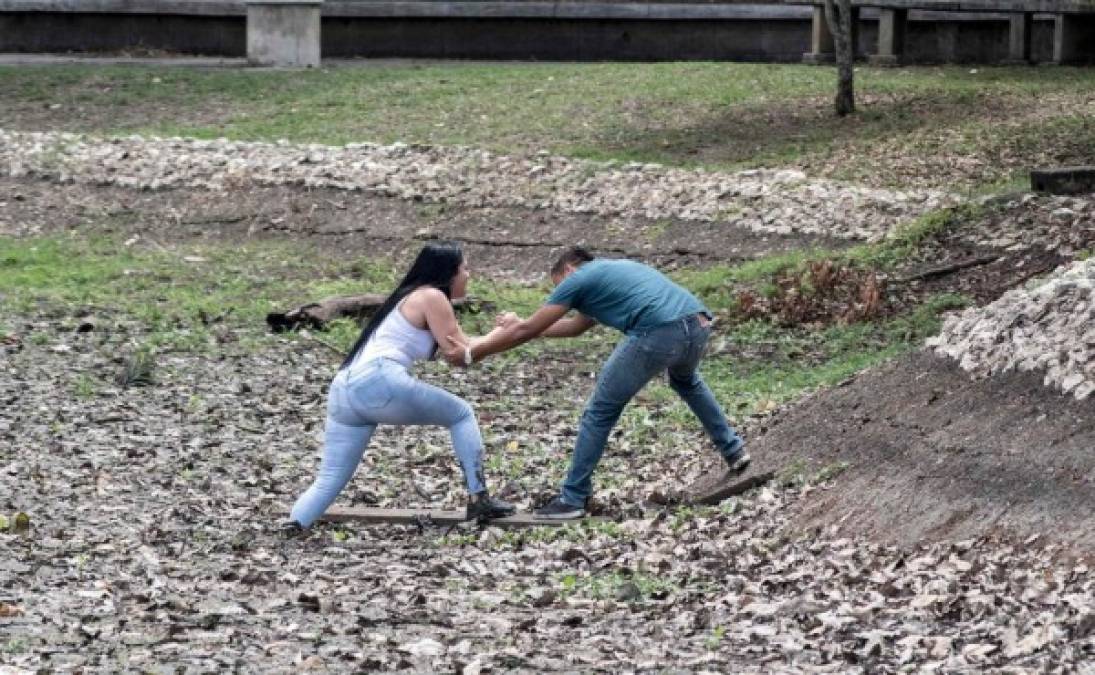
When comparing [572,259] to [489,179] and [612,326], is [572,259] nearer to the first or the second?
[612,326]

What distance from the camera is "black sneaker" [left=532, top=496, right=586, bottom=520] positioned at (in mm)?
10906

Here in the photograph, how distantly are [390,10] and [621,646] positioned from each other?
2467cm

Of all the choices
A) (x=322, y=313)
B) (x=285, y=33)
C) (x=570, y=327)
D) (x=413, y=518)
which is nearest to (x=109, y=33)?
(x=285, y=33)

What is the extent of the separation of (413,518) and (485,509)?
42cm

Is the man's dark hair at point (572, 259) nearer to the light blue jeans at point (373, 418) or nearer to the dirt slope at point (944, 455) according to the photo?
the light blue jeans at point (373, 418)

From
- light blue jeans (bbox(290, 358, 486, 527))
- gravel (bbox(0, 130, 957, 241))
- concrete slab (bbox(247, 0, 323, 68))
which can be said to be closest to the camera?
light blue jeans (bbox(290, 358, 486, 527))

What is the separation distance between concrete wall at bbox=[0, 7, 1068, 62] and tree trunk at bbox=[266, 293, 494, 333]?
50.2ft

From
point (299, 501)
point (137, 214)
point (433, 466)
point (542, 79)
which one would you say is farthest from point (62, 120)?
point (299, 501)

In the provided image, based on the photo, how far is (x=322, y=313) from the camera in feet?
55.6

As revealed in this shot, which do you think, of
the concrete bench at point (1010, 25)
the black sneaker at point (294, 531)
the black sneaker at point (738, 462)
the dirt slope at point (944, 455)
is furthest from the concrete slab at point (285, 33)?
the black sneaker at point (294, 531)

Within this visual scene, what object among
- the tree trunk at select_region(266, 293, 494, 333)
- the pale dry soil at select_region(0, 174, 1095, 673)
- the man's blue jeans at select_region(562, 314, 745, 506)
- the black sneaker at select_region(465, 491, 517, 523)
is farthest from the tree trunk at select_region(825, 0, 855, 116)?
the black sneaker at select_region(465, 491, 517, 523)

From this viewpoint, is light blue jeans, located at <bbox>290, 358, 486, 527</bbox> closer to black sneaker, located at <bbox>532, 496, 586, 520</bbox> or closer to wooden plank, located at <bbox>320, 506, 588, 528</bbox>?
wooden plank, located at <bbox>320, 506, 588, 528</bbox>

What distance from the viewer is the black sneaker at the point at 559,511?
35.8 feet

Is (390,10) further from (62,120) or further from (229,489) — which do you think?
(229,489)
